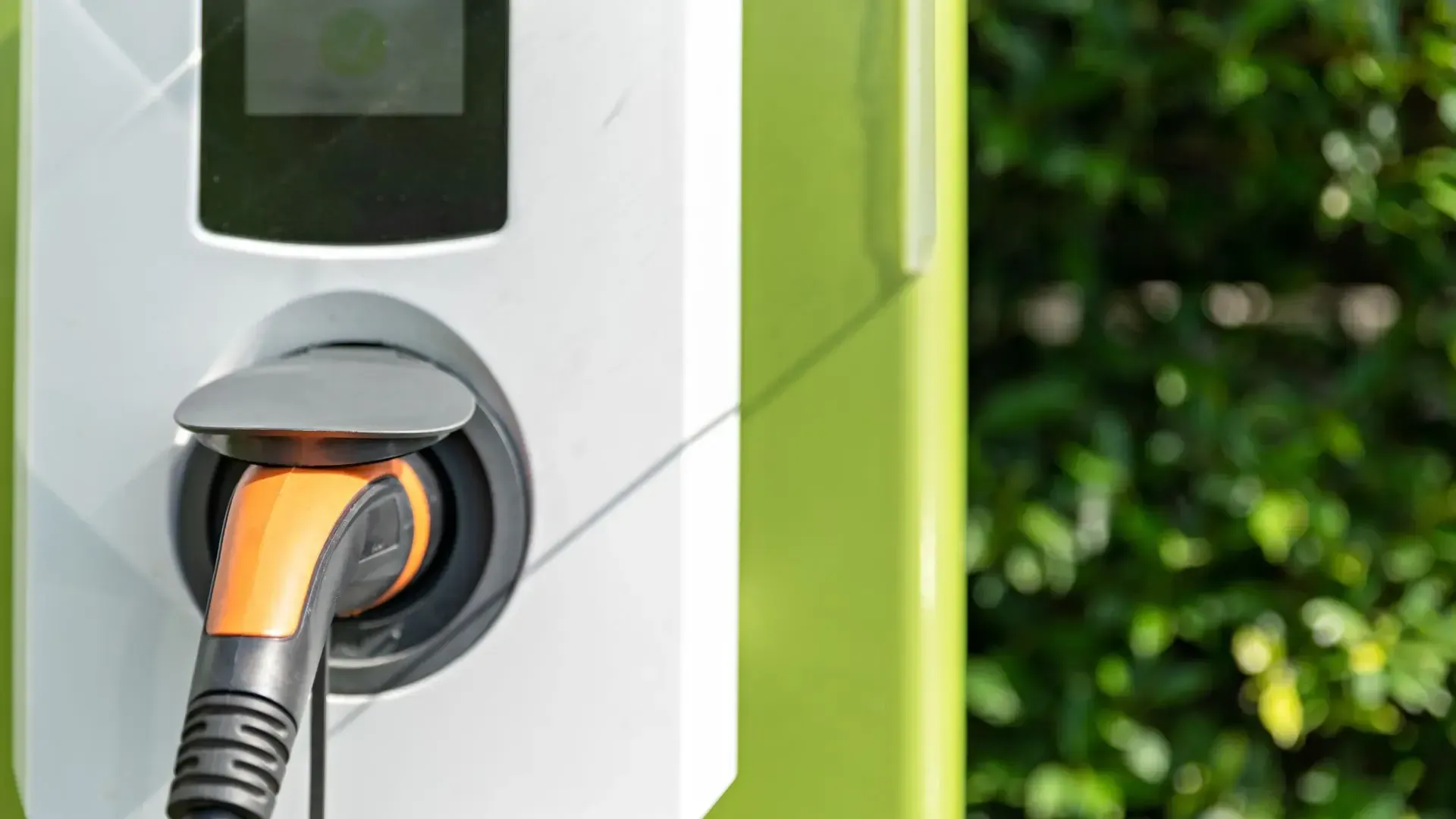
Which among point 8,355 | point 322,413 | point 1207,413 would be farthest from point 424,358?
point 1207,413

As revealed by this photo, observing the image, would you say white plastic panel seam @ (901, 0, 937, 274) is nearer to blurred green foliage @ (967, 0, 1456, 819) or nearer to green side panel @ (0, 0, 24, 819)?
green side panel @ (0, 0, 24, 819)

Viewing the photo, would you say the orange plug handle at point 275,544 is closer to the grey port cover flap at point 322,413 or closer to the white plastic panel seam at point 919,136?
the grey port cover flap at point 322,413

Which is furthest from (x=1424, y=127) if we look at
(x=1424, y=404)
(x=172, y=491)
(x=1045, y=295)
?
(x=172, y=491)

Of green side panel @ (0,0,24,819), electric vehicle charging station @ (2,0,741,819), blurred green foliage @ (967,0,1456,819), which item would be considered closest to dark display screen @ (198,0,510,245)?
electric vehicle charging station @ (2,0,741,819)

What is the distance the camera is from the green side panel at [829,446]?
0.48 m

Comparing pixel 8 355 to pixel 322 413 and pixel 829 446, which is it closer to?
pixel 322 413

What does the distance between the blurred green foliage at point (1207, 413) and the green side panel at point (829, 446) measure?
1.65ft

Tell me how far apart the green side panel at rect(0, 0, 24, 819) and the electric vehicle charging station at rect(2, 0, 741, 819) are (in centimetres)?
5

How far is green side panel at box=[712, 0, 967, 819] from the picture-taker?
1.58ft

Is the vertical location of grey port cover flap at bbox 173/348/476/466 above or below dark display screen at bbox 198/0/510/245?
below

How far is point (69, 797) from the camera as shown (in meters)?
0.46

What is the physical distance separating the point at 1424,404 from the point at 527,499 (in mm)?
861

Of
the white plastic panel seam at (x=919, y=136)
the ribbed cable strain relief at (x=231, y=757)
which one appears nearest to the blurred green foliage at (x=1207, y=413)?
the white plastic panel seam at (x=919, y=136)

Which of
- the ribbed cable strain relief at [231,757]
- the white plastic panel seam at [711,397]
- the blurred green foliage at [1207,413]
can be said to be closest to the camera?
the ribbed cable strain relief at [231,757]
